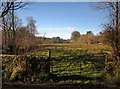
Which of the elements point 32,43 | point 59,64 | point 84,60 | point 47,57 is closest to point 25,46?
point 32,43

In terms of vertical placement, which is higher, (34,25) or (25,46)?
(34,25)

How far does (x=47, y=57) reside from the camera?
29.1 ft

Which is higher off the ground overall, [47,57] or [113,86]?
[47,57]

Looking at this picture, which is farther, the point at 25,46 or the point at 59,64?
the point at 59,64

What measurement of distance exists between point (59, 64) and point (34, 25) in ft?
6.35

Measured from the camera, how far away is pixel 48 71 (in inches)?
337

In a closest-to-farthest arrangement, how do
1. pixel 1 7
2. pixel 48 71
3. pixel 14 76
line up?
pixel 14 76 < pixel 48 71 < pixel 1 7

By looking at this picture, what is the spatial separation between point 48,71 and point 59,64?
1141mm

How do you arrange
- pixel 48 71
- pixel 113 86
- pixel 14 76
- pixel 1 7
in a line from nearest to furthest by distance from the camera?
1. pixel 113 86
2. pixel 14 76
3. pixel 48 71
4. pixel 1 7

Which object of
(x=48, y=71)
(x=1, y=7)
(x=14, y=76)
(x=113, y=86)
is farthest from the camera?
(x=1, y=7)

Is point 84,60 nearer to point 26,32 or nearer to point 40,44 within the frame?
point 40,44

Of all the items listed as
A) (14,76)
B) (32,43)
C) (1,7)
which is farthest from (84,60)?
(1,7)

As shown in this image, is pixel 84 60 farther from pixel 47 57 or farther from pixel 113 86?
pixel 113 86

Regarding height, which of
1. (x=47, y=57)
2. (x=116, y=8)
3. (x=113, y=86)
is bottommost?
(x=113, y=86)
